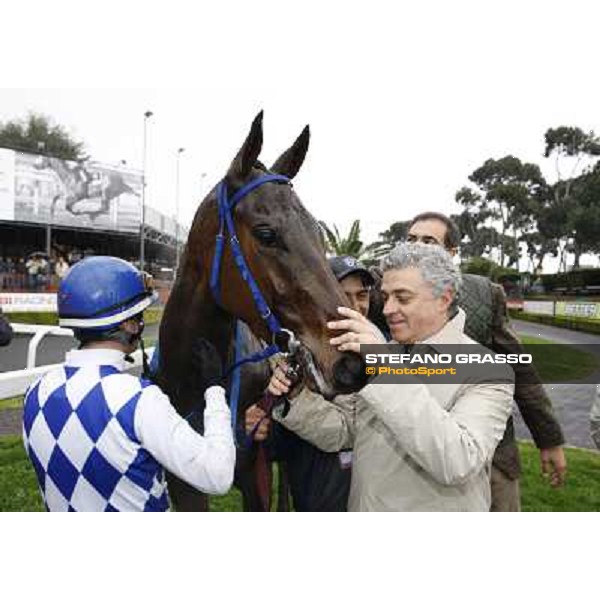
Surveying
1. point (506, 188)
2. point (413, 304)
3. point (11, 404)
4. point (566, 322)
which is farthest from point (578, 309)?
point (11, 404)

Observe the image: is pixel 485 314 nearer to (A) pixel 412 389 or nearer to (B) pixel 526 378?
(B) pixel 526 378

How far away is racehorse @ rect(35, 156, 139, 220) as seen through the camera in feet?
56.1

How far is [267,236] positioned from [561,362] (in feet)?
5.24

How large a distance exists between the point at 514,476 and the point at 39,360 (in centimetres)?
877

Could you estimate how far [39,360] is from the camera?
9000mm

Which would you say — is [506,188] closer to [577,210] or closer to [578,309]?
[577,210]

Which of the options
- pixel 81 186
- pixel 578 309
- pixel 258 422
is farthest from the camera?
pixel 81 186

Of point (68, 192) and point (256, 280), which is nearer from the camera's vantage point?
point (256, 280)

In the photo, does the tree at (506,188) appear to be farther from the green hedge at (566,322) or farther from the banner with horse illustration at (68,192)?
the banner with horse illustration at (68,192)

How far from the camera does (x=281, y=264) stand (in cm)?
161

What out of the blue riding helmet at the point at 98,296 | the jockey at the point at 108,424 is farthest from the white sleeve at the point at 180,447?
the blue riding helmet at the point at 98,296

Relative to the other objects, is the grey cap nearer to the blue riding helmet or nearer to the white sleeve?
the blue riding helmet

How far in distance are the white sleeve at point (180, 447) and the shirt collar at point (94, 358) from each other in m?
0.18

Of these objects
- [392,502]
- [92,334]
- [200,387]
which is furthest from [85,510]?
[392,502]
